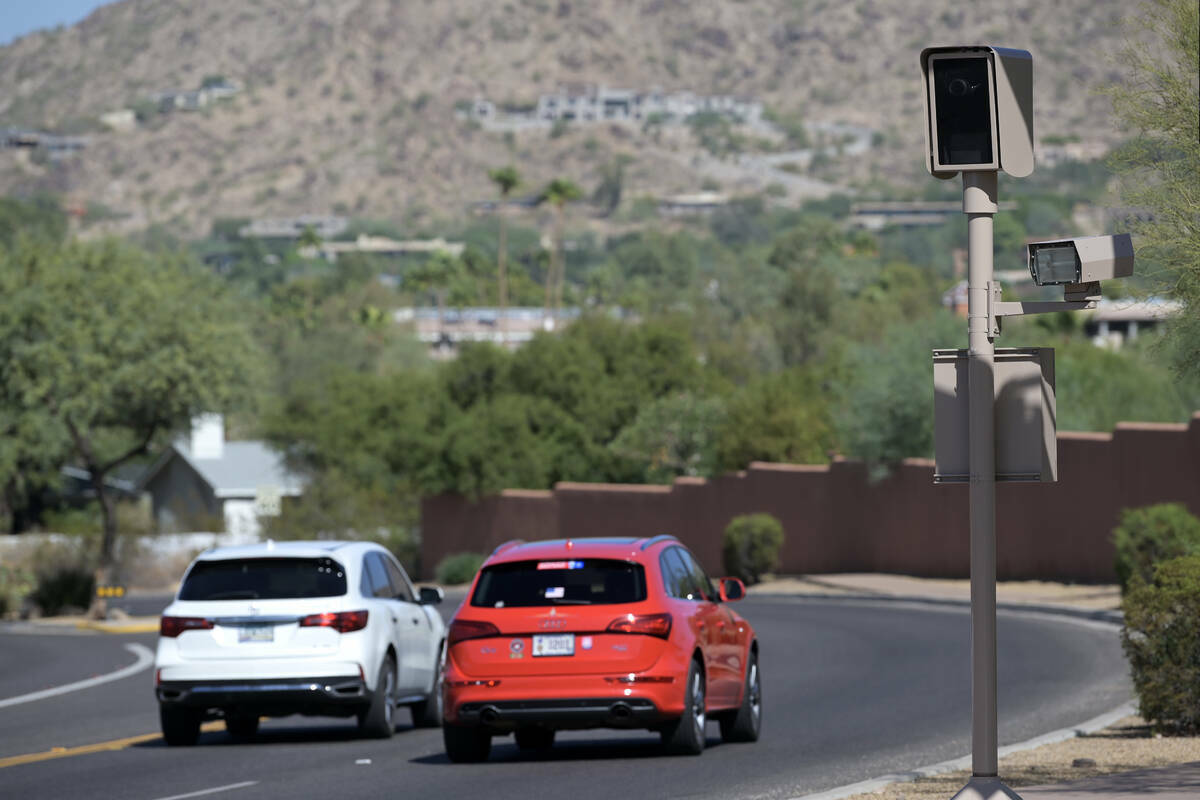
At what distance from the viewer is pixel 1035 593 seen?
37344 mm

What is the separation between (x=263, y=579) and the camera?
16.6 meters

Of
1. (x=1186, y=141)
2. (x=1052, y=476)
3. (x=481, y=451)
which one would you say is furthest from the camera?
(x=481, y=451)

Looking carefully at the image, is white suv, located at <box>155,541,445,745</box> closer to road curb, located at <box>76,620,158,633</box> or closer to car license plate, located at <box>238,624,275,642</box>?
car license plate, located at <box>238,624,275,642</box>

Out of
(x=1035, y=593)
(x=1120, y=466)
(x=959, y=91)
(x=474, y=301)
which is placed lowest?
(x=1035, y=593)

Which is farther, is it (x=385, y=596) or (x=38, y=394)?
(x=38, y=394)

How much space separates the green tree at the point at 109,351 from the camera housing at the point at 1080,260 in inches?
1544

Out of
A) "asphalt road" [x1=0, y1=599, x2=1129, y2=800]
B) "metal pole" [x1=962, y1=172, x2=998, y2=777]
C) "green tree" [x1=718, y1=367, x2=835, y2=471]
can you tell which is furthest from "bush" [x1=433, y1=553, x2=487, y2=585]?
"metal pole" [x1=962, y1=172, x2=998, y2=777]

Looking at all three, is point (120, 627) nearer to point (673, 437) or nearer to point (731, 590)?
point (673, 437)

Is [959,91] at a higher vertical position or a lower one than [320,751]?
higher

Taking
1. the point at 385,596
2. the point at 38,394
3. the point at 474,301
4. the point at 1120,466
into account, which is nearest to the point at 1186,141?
the point at 385,596

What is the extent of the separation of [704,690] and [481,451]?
43.9 m

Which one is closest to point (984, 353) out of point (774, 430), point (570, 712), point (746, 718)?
point (570, 712)

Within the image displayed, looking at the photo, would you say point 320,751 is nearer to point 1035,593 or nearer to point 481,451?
point 1035,593

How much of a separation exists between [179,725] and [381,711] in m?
1.77
